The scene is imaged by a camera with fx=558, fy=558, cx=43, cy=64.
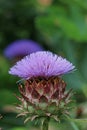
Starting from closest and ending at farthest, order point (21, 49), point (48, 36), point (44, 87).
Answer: point (44, 87) → point (21, 49) → point (48, 36)

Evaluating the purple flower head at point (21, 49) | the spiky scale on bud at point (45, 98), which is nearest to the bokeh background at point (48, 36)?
the purple flower head at point (21, 49)

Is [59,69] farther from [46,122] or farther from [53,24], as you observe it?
[53,24]

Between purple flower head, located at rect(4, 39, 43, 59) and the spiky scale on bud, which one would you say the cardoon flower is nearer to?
the spiky scale on bud

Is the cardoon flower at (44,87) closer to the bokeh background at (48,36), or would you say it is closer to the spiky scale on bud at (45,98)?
the spiky scale on bud at (45,98)

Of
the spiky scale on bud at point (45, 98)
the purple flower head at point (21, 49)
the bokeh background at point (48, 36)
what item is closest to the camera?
the spiky scale on bud at point (45, 98)

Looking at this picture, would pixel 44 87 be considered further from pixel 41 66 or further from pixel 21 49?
pixel 21 49

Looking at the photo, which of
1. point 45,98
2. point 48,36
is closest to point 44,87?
point 45,98
